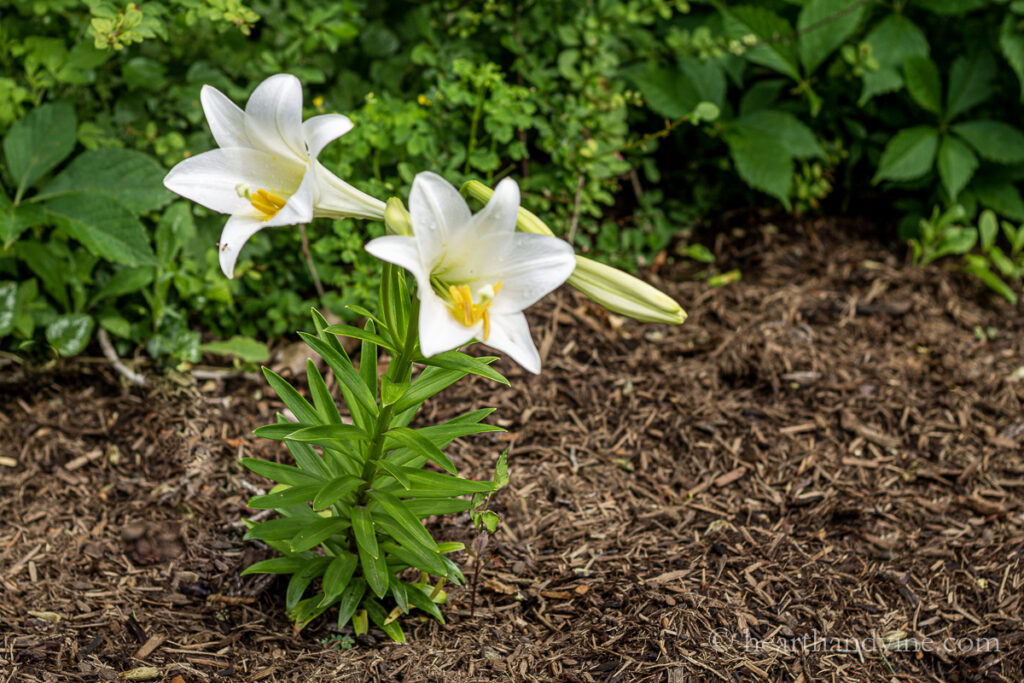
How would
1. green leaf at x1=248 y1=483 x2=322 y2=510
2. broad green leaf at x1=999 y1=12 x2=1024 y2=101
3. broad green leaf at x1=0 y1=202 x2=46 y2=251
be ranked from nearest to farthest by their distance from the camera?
green leaf at x1=248 y1=483 x2=322 y2=510 → broad green leaf at x1=0 y1=202 x2=46 y2=251 → broad green leaf at x1=999 y1=12 x2=1024 y2=101

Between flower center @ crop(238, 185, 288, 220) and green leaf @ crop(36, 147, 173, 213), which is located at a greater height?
flower center @ crop(238, 185, 288, 220)

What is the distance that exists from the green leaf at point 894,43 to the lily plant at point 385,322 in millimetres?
2634

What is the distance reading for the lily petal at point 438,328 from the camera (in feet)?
4.24

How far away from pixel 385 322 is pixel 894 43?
300cm

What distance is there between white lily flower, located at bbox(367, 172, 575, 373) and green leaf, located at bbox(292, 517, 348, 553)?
0.72 meters

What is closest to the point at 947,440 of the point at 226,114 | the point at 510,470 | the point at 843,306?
the point at 843,306

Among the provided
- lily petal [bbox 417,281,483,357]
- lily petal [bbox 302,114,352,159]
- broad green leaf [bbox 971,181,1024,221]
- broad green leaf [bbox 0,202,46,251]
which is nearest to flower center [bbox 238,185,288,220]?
lily petal [bbox 302,114,352,159]

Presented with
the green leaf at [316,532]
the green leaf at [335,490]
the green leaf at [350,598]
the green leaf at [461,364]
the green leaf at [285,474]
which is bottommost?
the green leaf at [350,598]

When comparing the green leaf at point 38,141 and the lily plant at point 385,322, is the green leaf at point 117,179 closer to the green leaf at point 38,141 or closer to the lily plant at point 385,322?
the green leaf at point 38,141

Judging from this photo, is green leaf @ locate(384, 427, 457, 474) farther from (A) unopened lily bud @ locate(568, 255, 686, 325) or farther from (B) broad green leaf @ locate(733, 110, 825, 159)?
(B) broad green leaf @ locate(733, 110, 825, 159)

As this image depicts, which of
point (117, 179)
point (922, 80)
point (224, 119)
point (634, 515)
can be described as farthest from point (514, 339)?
point (922, 80)

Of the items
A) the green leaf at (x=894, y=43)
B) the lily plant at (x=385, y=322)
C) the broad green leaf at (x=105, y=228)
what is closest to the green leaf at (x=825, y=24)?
the green leaf at (x=894, y=43)

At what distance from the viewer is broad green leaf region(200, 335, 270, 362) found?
9.01ft

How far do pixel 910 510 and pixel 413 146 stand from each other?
6.57 feet
